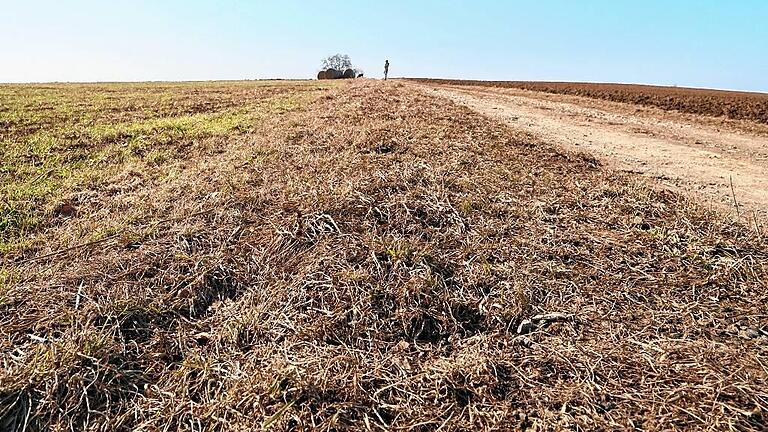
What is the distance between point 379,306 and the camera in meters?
2.46

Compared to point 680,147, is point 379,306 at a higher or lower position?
lower

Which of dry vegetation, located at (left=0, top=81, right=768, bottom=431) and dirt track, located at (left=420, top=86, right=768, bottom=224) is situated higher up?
dirt track, located at (left=420, top=86, right=768, bottom=224)

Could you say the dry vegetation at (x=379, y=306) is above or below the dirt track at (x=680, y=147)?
below

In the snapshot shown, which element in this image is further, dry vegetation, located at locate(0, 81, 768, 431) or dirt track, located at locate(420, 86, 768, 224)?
dirt track, located at locate(420, 86, 768, 224)

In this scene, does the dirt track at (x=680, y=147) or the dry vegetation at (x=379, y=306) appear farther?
the dirt track at (x=680, y=147)

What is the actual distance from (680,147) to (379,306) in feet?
22.5

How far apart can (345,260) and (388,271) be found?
0.95 feet

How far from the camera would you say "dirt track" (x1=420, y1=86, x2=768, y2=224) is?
4.70m

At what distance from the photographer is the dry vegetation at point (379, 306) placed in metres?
1.85

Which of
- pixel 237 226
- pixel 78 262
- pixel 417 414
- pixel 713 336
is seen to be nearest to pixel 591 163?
pixel 713 336

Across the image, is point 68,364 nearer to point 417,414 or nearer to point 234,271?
point 234,271

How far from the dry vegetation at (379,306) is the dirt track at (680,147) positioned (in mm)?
814

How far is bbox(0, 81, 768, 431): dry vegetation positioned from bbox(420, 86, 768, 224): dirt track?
0.81 meters

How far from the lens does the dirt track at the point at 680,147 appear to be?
15.4 ft
